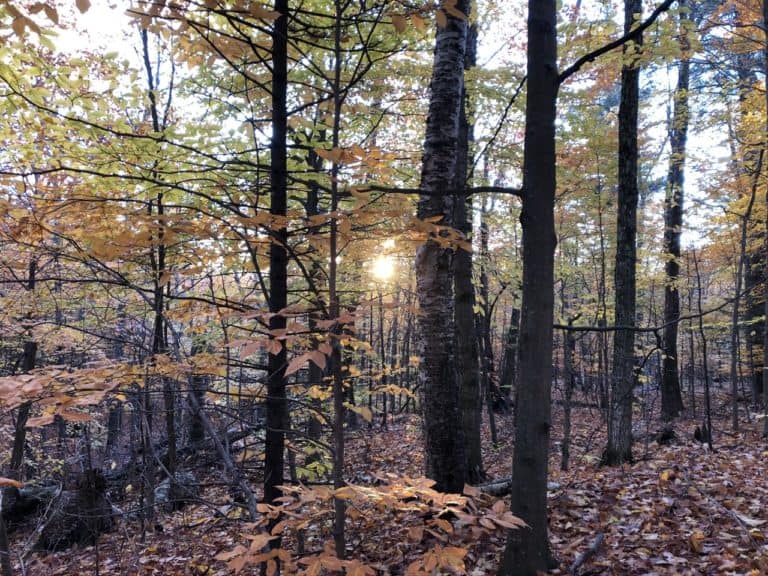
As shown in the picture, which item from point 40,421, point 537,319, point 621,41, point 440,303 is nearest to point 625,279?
point 440,303

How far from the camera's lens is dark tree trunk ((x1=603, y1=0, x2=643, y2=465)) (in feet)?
23.4

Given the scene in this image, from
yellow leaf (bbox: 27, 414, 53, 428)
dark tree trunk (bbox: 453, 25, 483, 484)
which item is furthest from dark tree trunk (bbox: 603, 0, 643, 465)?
yellow leaf (bbox: 27, 414, 53, 428)

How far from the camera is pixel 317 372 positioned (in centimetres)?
905

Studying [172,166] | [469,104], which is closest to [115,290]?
[172,166]

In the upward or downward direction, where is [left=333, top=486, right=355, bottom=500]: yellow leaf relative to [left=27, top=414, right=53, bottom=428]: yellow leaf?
downward

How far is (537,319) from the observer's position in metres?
3.12

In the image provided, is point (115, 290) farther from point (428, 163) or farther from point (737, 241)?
point (737, 241)

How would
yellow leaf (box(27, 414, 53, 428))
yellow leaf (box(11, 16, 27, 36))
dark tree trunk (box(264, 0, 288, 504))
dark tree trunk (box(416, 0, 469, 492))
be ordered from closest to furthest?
yellow leaf (box(27, 414, 53, 428)) → yellow leaf (box(11, 16, 27, 36)) → dark tree trunk (box(264, 0, 288, 504)) → dark tree trunk (box(416, 0, 469, 492))

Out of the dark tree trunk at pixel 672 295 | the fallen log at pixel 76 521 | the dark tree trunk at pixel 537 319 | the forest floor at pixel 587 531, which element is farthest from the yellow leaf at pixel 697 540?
the dark tree trunk at pixel 672 295

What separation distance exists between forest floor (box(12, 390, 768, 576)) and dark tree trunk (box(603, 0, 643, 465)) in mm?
524

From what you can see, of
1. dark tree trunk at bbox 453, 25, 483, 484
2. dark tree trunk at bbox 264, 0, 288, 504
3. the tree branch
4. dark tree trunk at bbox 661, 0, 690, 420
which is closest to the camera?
the tree branch

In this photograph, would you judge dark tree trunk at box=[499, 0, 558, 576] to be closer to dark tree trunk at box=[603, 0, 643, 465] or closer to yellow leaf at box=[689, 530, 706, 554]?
yellow leaf at box=[689, 530, 706, 554]

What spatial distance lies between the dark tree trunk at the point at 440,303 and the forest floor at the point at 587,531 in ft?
2.16

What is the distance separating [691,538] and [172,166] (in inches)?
228
